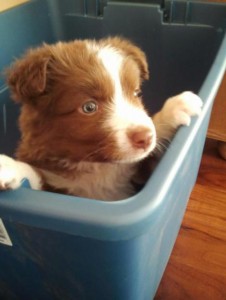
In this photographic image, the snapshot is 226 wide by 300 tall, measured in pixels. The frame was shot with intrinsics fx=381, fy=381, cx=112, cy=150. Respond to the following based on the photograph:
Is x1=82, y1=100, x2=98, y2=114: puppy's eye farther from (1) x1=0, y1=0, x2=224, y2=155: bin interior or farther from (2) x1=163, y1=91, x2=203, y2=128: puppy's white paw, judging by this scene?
(1) x1=0, y1=0, x2=224, y2=155: bin interior

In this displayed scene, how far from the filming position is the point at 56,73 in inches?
38.5

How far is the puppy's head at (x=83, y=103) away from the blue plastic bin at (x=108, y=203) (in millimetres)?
139

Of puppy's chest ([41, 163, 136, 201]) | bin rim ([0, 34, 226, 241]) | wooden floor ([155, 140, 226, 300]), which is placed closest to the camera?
bin rim ([0, 34, 226, 241])

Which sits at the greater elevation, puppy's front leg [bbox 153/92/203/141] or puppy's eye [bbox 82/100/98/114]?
puppy's eye [bbox 82/100/98/114]

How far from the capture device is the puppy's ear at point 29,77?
891 millimetres

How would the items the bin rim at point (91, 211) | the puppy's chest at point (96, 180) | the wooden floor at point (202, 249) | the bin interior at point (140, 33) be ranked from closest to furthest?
1. the bin rim at point (91, 211)
2. the puppy's chest at point (96, 180)
3. the wooden floor at point (202, 249)
4. the bin interior at point (140, 33)

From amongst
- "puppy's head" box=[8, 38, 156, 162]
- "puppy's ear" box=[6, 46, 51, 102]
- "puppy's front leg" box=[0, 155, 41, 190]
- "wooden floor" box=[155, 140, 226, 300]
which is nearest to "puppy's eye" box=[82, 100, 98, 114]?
"puppy's head" box=[8, 38, 156, 162]

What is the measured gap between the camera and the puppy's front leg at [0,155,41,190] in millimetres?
710

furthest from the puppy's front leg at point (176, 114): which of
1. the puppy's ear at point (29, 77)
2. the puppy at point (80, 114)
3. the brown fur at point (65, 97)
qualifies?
the puppy's ear at point (29, 77)

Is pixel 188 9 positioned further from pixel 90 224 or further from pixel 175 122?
pixel 90 224

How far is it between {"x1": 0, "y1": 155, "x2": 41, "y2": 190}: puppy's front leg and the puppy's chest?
0.09 metres

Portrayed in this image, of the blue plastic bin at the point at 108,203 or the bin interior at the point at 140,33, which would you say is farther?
the bin interior at the point at 140,33

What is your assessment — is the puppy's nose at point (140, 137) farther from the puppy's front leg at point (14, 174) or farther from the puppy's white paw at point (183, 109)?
the puppy's front leg at point (14, 174)

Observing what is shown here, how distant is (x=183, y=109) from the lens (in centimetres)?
97
